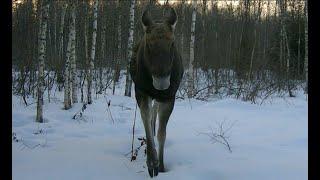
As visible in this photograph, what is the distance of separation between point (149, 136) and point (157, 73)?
1233 millimetres

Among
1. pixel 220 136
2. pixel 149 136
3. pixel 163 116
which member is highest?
pixel 163 116

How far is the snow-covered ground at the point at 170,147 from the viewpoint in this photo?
516cm

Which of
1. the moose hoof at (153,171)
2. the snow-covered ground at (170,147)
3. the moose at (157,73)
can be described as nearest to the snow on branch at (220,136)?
the snow-covered ground at (170,147)

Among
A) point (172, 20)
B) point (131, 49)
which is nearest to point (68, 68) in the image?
point (131, 49)

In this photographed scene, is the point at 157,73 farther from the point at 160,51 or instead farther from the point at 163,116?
the point at 163,116

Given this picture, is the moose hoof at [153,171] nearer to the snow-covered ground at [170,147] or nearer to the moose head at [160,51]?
the snow-covered ground at [170,147]

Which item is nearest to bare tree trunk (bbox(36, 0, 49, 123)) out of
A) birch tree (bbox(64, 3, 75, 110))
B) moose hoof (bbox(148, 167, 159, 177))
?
birch tree (bbox(64, 3, 75, 110))

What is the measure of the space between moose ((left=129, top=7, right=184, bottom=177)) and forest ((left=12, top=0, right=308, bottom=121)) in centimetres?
410

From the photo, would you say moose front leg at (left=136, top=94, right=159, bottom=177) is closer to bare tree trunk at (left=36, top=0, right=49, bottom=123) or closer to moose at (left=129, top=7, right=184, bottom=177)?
moose at (left=129, top=7, right=184, bottom=177)

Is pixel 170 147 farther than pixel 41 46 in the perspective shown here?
No

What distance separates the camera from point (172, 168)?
218 inches

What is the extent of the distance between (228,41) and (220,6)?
47.7ft

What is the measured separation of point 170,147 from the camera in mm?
6594
